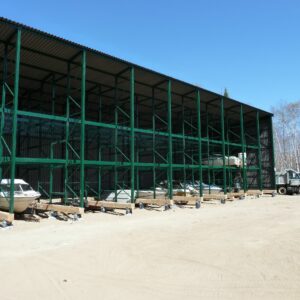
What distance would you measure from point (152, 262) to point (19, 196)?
1007 centimetres

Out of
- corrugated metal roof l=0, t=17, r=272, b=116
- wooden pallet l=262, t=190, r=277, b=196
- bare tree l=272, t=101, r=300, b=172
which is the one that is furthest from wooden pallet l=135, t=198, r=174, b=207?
bare tree l=272, t=101, r=300, b=172

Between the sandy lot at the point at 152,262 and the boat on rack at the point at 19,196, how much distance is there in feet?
10.4

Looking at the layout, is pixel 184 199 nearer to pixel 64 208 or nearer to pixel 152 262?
pixel 64 208

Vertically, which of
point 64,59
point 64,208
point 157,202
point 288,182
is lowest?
point 64,208

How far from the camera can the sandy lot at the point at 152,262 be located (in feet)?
18.6

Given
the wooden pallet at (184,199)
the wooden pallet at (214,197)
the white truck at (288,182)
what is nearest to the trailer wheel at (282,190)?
the white truck at (288,182)

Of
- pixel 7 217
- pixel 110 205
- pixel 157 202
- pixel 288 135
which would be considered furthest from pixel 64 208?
pixel 288 135

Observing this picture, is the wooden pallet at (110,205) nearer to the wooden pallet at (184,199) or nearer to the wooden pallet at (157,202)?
the wooden pallet at (157,202)

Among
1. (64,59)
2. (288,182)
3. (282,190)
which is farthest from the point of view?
(282,190)

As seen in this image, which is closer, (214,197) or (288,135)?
(214,197)

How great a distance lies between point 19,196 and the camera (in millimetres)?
15602

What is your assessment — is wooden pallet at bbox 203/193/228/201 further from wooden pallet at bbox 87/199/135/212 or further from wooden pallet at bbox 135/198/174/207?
wooden pallet at bbox 87/199/135/212

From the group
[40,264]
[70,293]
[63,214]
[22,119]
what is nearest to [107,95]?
[22,119]

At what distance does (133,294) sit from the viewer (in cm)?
554
